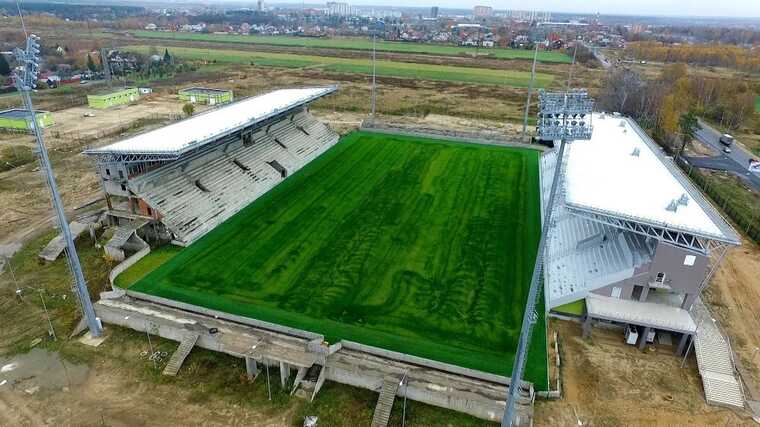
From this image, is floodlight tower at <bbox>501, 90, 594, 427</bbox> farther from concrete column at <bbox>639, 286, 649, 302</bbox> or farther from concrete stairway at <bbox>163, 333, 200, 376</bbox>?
concrete stairway at <bbox>163, 333, 200, 376</bbox>

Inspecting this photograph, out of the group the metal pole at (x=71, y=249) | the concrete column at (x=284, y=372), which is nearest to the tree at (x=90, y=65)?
the metal pole at (x=71, y=249)

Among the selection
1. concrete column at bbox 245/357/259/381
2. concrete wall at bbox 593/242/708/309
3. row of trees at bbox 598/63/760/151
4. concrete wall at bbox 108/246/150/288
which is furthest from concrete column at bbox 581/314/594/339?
row of trees at bbox 598/63/760/151

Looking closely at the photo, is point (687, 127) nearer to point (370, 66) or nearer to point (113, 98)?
point (113, 98)

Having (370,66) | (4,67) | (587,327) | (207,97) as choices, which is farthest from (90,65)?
(587,327)

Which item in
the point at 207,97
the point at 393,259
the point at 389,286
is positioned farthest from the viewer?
the point at 207,97

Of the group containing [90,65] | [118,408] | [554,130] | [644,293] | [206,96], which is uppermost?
[554,130]

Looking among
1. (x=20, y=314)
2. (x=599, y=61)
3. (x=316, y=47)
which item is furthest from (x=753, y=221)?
(x=316, y=47)

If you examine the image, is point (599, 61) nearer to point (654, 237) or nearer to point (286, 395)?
point (654, 237)
